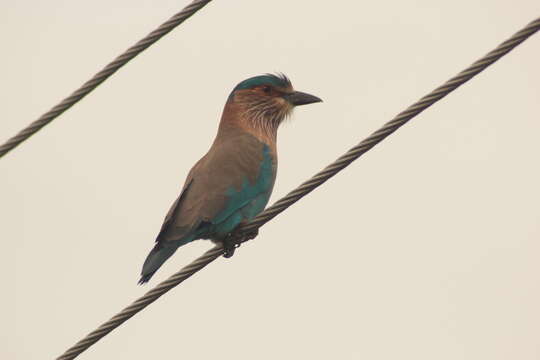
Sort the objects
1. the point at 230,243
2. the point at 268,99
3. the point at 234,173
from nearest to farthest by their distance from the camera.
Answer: the point at 230,243 → the point at 234,173 → the point at 268,99

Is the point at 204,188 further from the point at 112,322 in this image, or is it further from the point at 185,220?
the point at 112,322

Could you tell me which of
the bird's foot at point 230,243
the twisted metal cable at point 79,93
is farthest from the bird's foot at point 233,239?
the twisted metal cable at point 79,93

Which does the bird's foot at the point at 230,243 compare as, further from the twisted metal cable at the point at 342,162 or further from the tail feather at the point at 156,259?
the twisted metal cable at the point at 342,162

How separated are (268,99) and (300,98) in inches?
9.7

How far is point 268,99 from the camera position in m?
6.97

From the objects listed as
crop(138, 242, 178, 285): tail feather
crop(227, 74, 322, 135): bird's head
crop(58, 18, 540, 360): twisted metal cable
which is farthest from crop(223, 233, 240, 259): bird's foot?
crop(227, 74, 322, 135): bird's head

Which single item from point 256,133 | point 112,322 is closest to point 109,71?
point 112,322

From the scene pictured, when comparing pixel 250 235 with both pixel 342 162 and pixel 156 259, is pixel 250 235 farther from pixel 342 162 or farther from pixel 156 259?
pixel 342 162

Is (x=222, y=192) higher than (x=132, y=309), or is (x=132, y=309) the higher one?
(x=222, y=192)

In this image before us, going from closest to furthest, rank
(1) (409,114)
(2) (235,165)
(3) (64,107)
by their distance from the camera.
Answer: (1) (409,114), (3) (64,107), (2) (235,165)

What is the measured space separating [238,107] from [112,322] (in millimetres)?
3195

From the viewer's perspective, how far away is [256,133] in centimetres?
673

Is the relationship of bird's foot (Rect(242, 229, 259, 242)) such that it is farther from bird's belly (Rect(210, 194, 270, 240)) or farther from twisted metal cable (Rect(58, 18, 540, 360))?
twisted metal cable (Rect(58, 18, 540, 360))

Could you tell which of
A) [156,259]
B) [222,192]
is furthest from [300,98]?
[156,259]
